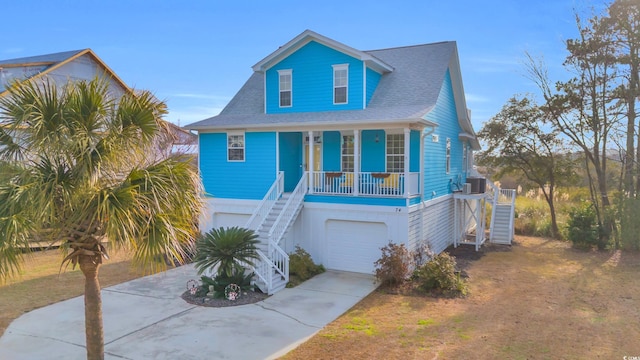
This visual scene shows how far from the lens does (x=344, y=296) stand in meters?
10.9

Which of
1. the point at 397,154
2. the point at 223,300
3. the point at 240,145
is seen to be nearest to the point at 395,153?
the point at 397,154

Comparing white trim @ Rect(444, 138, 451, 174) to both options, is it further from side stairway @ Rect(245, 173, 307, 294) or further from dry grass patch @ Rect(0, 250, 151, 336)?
dry grass patch @ Rect(0, 250, 151, 336)

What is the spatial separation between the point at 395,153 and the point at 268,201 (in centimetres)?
480

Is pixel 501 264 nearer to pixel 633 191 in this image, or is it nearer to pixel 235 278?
pixel 633 191

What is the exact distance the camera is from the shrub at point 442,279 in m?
11.0

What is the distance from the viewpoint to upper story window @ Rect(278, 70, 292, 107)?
16.0 meters

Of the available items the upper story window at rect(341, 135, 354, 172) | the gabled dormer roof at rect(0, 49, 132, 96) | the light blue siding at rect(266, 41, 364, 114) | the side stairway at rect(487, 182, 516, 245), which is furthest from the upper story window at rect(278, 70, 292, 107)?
the gabled dormer roof at rect(0, 49, 132, 96)

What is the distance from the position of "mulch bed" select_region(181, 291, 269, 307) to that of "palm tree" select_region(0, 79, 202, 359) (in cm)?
423

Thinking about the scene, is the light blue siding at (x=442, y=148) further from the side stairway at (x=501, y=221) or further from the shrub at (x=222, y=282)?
the shrub at (x=222, y=282)

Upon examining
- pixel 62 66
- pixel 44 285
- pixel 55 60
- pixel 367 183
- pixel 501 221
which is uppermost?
pixel 55 60

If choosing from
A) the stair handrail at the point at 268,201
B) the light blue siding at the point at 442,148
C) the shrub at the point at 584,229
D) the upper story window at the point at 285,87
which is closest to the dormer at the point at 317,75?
the upper story window at the point at 285,87

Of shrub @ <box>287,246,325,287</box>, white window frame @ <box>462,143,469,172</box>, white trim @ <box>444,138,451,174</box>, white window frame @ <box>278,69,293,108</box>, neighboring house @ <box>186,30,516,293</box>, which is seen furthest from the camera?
white window frame @ <box>462,143,469,172</box>

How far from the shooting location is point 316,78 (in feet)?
50.6

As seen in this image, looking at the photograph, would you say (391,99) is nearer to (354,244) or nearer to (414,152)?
(414,152)
